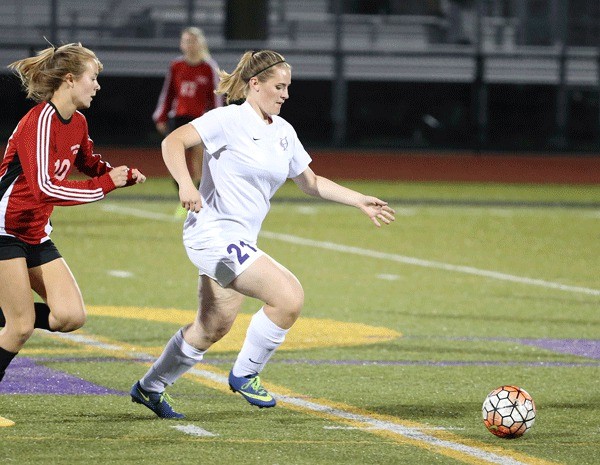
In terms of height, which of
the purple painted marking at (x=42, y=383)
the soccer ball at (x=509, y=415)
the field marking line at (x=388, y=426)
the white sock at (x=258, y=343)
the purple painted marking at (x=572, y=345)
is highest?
the white sock at (x=258, y=343)

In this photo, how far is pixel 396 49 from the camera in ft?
105

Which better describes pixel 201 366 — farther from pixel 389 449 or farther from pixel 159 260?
pixel 159 260

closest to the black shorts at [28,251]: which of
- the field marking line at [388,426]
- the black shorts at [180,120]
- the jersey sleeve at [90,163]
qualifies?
the jersey sleeve at [90,163]

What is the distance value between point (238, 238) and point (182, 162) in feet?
1.52

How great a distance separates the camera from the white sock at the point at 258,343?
666 centimetres

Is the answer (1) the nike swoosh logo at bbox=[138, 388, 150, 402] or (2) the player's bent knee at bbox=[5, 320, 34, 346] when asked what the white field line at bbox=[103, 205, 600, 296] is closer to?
(1) the nike swoosh logo at bbox=[138, 388, 150, 402]

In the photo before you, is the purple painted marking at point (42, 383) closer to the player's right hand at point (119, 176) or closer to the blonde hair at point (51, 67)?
the player's right hand at point (119, 176)

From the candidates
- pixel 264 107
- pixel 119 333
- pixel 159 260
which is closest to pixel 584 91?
pixel 159 260

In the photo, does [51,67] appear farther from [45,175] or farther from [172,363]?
[172,363]

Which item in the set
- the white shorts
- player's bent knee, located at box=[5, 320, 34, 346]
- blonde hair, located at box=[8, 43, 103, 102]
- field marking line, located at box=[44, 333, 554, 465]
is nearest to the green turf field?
field marking line, located at box=[44, 333, 554, 465]

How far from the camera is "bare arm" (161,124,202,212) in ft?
20.6

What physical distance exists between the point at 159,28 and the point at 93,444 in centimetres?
2700

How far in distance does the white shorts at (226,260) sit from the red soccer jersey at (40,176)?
21.6 inches

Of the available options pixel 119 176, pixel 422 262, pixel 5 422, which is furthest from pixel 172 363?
pixel 422 262
